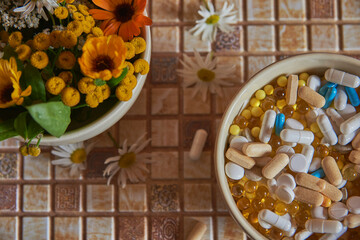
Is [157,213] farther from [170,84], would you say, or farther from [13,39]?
[13,39]

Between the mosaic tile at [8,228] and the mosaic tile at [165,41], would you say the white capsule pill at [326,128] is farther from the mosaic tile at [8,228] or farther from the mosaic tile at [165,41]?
the mosaic tile at [8,228]

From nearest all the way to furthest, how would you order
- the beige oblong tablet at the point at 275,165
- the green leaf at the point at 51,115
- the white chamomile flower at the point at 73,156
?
the green leaf at the point at 51,115 < the beige oblong tablet at the point at 275,165 < the white chamomile flower at the point at 73,156

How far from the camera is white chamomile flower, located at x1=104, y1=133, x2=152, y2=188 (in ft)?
2.35

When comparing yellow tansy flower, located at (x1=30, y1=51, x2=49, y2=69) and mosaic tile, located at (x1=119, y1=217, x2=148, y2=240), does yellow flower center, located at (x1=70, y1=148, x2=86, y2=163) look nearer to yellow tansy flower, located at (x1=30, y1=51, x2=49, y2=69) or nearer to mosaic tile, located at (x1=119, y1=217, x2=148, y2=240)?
mosaic tile, located at (x1=119, y1=217, x2=148, y2=240)

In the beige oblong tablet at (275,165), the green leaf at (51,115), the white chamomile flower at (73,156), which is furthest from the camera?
the white chamomile flower at (73,156)

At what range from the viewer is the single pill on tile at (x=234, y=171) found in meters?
0.63

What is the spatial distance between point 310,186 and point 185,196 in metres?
0.21

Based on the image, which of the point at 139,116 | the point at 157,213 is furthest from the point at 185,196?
the point at 139,116

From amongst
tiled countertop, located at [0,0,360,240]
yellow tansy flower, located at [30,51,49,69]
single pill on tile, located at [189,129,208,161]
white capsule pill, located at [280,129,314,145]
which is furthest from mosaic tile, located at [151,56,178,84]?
yellow tansy flower, located at [30,51,49,69]

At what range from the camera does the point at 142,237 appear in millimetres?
720

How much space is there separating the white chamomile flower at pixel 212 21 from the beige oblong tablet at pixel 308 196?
0.29 metres

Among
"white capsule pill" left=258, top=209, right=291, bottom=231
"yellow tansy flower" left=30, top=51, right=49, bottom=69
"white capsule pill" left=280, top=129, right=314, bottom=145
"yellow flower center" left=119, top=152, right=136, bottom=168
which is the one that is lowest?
"white capsule pill" left=258, top=209, right=291, bottom=231

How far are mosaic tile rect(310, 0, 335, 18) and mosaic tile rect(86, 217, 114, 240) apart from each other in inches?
19.6

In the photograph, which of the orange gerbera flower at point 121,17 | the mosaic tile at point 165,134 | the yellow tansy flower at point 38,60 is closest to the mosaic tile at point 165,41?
the mosaic tile at point 165,134
